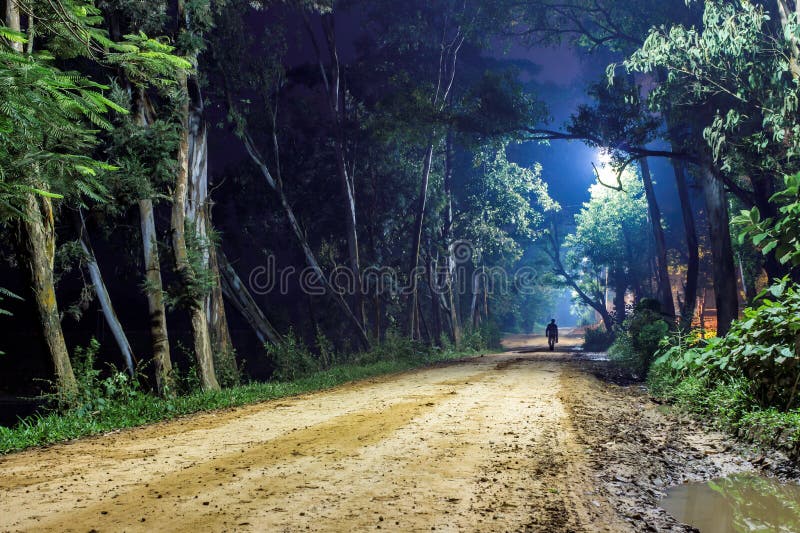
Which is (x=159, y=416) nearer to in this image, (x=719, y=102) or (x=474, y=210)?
(x=719, y=102)

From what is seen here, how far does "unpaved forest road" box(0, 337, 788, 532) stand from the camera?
158 inches

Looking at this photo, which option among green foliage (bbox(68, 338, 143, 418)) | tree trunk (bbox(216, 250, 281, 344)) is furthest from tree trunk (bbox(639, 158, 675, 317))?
green foliage (bbox(68, 338, 143, 418))

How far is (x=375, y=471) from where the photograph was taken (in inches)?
203

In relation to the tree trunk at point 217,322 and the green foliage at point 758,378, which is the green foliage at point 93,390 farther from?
the green foliage at point 758,378

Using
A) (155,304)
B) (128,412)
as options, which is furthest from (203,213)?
(128,412)

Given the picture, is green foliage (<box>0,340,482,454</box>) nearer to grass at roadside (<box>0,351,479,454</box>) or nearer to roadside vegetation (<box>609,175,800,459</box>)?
grass at roadside (<box>0,351,479,454</box>)

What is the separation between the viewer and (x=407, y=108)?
68.5ft

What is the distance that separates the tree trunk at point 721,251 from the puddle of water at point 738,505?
1268cm

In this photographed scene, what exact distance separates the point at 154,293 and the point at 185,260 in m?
1.08

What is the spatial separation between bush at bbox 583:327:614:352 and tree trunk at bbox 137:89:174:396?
1216 inches

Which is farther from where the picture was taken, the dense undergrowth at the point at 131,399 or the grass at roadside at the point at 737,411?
the dense undergrowth at the point at 131,399

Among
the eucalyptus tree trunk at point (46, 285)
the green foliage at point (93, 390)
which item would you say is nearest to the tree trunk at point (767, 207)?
the green foliage at point (93, 390)

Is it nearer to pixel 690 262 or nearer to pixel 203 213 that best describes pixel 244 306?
pixel 203 213

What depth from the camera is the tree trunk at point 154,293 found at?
488 inches
